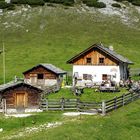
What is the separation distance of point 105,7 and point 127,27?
14825 mm

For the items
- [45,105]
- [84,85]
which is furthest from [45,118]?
[84,85]

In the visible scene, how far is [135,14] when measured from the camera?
467ft

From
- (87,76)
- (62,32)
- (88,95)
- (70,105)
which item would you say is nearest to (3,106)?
(70,105)

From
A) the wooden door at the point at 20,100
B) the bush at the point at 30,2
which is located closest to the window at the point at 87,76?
the wooden door at the point at 20,100

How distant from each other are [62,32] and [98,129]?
87203mm

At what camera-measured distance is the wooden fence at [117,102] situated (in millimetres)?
47925

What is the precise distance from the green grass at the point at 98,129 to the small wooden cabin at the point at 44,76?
2960 cm

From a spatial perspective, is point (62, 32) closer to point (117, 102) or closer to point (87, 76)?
point (87, 76)

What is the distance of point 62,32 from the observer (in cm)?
12688

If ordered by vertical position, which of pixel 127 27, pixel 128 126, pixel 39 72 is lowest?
pixel 128 126

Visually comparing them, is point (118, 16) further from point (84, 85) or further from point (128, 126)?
point (128, 126)

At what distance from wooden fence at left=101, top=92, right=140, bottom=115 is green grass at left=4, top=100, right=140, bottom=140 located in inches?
31.8

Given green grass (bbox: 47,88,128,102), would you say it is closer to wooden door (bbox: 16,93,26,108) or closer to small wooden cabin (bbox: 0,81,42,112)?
small wooden cabin (bbox: 0,81,42,112)

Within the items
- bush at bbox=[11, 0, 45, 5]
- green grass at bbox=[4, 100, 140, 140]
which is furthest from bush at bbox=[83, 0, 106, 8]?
green grass at bbox=[4, 100, 140, 140]
